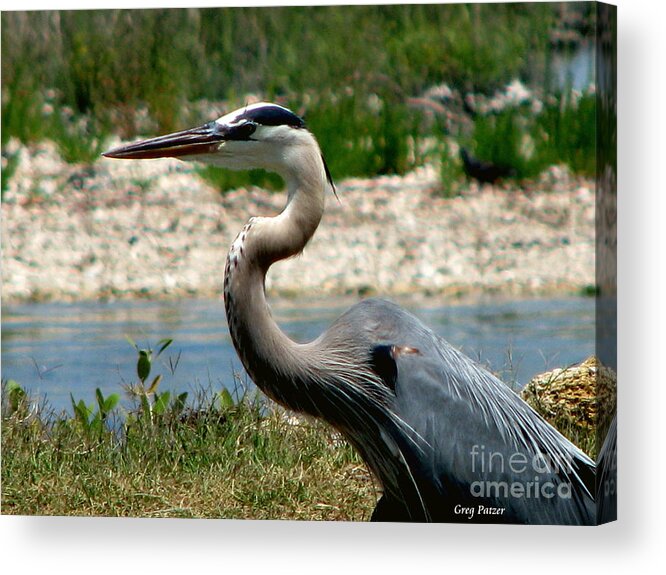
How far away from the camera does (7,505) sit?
5707mm

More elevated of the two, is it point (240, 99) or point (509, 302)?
point (240, 99)

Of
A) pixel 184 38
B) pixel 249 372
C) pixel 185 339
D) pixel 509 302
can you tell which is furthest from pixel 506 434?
pixel 184 38

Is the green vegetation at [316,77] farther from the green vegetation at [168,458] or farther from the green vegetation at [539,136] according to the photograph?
the green vegetation at [168,458]

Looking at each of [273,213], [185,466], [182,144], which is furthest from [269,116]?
[185,466]

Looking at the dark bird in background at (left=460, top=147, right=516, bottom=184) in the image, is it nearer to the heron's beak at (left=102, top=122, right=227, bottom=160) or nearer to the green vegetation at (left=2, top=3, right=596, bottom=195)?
the green vegetation at (left=2, top=3, right=596, bottom=195)

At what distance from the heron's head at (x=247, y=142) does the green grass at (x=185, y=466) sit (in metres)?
1.05

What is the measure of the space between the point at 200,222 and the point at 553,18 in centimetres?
165

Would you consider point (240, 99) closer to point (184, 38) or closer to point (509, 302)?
point (184, 38)

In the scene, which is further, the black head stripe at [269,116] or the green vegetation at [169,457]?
the green vegetation at [169,457]

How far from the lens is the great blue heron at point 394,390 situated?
5.11m

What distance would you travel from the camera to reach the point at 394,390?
5.14 meters

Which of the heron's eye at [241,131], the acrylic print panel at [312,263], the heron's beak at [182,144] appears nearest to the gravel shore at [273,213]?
the acrylic print panel at [312,263]

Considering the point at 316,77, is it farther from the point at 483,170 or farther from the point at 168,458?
the point at 168,458

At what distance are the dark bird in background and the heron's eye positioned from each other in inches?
34.3
